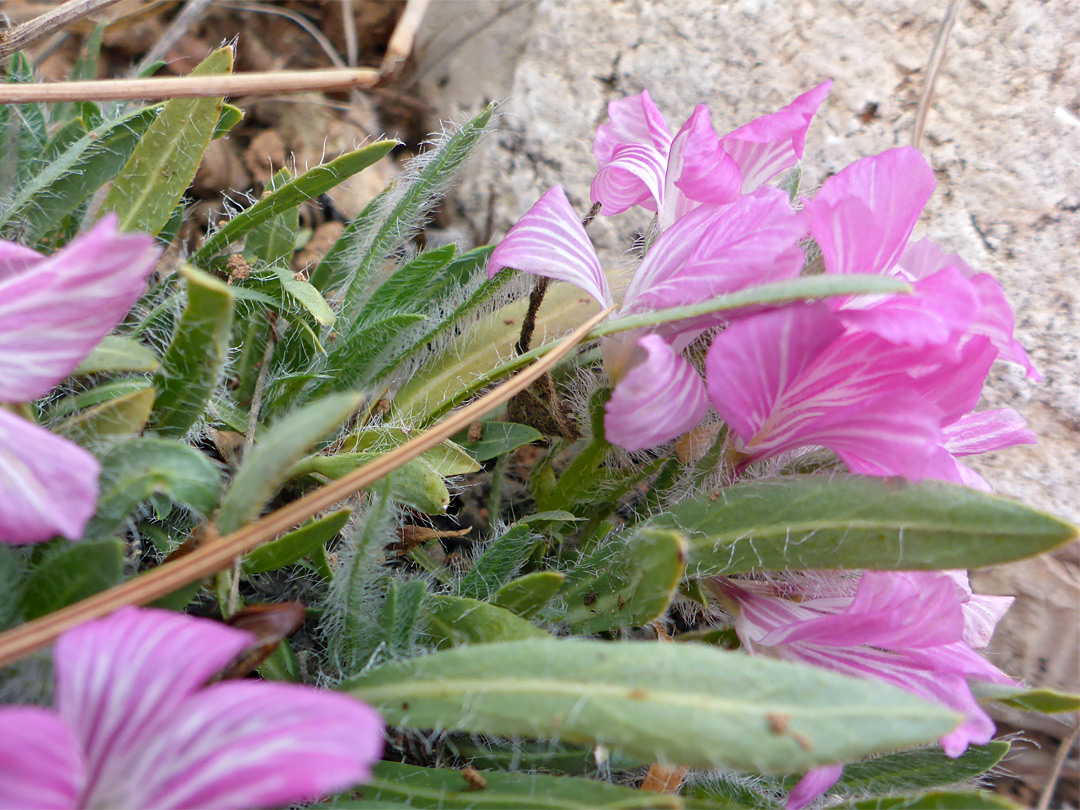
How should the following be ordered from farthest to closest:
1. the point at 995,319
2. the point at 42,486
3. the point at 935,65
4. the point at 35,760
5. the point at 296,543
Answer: the point at 935,65
the point at 296,543
the point at 995,319
the point at 42,486
the point at 35,760

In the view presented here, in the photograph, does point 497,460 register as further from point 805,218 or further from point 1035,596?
point 1035,596

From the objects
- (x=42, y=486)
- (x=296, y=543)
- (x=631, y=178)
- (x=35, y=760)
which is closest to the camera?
Result: (x=35, y=760)

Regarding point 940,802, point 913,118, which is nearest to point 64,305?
point 940,802

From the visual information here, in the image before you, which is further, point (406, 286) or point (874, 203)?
point (406, 286)

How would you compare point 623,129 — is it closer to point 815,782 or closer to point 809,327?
point 809,327

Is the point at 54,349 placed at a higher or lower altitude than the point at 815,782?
higher

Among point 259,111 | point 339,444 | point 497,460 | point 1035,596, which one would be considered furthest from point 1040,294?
point 259,111

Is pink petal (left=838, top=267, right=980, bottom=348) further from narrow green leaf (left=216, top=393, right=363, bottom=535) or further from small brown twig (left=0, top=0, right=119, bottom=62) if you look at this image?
small brown twig (left=0, top=0, right=119, bottom=62)

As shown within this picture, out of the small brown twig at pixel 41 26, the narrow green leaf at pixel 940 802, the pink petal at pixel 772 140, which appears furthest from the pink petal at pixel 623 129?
the narrow green leaf at pixel 940 802
